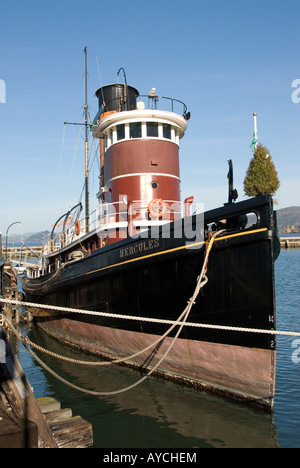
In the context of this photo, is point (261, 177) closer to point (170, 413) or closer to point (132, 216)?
point (132, 216)

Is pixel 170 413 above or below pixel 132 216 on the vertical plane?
below

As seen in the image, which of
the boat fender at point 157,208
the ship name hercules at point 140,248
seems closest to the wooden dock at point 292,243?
the boat fender at point 157,208

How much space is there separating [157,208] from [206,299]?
10.9ft

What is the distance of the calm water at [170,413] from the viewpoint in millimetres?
5570

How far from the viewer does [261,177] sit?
16.0 meters

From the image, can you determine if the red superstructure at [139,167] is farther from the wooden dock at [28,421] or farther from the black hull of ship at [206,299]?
the wooden dock at [28,421]

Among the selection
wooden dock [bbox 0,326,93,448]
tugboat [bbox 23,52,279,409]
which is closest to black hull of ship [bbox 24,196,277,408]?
tugboat [bbox 23,52,279,409]

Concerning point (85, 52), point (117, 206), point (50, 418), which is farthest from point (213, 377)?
point (85, 52)

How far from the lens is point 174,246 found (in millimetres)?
7387

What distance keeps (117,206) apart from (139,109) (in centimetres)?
290

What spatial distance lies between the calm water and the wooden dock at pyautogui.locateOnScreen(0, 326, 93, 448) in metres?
0.74

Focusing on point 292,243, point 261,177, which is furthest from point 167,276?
point 292,243

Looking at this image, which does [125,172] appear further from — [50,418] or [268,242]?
[50,418]

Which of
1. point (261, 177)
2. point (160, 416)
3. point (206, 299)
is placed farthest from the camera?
point (261, 177)
